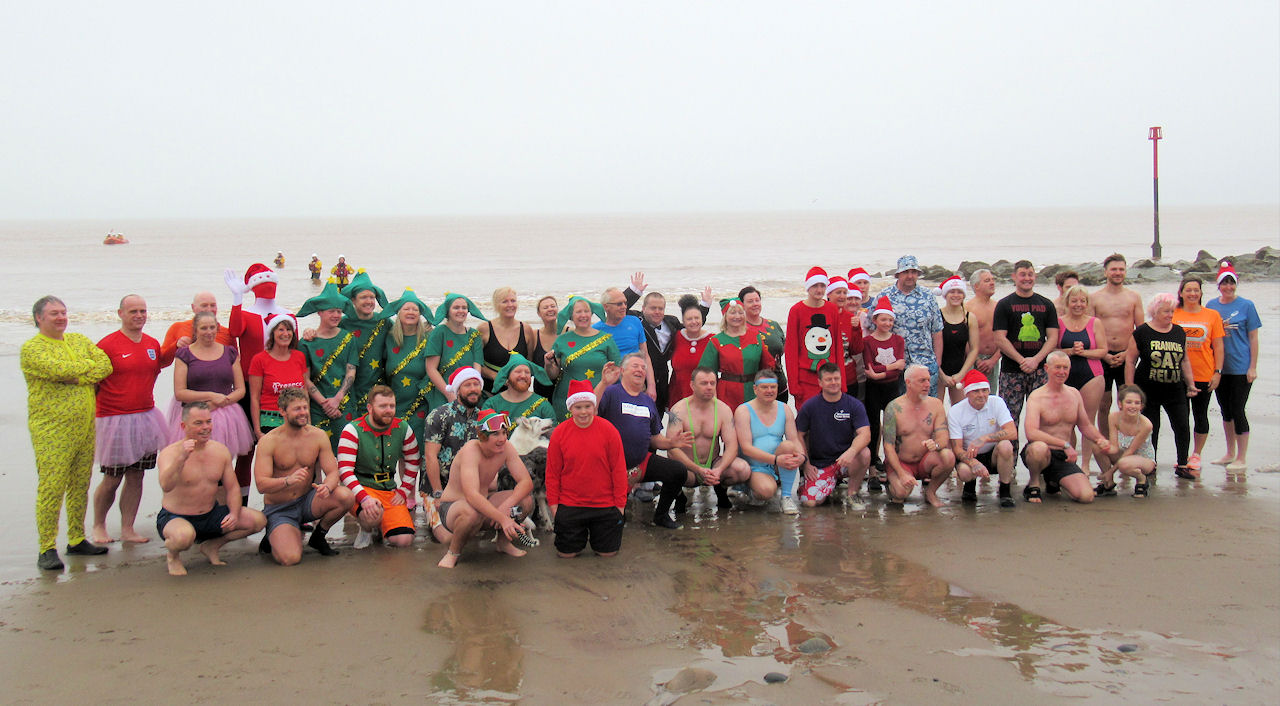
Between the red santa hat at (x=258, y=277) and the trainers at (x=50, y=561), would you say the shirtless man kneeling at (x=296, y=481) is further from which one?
the red santa hat at (x=258, y=277)

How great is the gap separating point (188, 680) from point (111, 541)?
7.96 ft

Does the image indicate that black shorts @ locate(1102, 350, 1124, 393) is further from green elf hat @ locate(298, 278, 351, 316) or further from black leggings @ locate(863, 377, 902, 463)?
green elf hat @ locate(298, 278, 351, 316)

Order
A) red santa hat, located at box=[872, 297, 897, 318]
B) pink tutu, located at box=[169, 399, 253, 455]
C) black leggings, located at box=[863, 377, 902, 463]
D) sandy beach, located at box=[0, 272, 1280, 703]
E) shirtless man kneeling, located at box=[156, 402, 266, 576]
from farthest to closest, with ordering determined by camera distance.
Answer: black leggings, located at box=[863, 377, 902, 463]
red santa hat, located at box=[872, 297, 897, 318]
pink tutu, located at box=[169, 399, 253, 455]
shirtless man kneeling, located at box=[156, 402, 266, 576]
sandy beach, located at box=[0, 272, 1280, 703]

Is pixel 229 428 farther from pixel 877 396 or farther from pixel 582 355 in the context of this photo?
pixel 877 396

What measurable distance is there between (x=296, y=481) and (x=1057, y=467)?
524 centimetres

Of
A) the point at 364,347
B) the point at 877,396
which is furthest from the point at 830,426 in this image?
the point at 364,347

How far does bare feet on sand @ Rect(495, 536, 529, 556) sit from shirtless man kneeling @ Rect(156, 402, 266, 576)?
4.65ft

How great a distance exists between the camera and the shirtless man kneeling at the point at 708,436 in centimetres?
661

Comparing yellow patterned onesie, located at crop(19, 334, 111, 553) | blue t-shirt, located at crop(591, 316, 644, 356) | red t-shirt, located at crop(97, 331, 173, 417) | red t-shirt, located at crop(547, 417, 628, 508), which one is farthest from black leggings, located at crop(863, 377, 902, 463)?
yellow patterned onesie, located at crop(19, 334, 111, 553)

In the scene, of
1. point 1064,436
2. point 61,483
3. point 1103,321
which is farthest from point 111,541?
point 1103,321

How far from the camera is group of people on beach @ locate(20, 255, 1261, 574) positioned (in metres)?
5.75

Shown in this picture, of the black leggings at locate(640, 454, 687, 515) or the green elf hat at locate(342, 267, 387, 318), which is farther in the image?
the green elf hat at locate(342, 267, 387, 318)

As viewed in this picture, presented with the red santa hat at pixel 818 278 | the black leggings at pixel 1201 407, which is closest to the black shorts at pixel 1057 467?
the black leggings at pixel 1201 407

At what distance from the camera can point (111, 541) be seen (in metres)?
6.04
